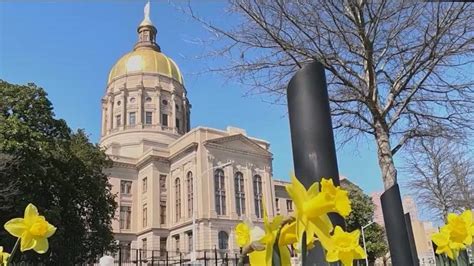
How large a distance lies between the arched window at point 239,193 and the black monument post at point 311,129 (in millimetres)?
42717

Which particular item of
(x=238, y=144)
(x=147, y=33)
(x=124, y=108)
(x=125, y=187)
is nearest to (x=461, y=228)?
(x=238, y=144)

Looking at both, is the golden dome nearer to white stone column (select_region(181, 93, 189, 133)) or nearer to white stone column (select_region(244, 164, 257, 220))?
white stone column (select_region(181, 93, 189, 133))

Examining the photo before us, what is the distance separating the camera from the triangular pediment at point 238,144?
4472 cm

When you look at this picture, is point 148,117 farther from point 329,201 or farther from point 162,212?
point 329,201

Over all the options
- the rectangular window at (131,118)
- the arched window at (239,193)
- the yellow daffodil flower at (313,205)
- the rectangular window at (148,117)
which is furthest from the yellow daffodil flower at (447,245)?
the rectangular window at (131,118)

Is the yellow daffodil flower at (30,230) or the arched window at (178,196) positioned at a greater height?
the arched window at (178,196)

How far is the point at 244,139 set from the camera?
47.4 meters

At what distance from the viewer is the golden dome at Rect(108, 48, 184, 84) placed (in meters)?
60.7

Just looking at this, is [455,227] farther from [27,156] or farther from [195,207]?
[195,207]

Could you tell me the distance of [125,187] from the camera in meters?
49.8

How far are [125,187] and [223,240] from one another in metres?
13.9

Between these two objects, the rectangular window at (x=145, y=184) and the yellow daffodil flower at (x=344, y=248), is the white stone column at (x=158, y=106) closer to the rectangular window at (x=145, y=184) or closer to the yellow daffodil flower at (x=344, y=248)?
the rectangular window at (x=145, y=184)

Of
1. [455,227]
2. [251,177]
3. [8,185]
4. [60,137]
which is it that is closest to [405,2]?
[455,227]

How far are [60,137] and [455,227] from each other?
81.6 ft
